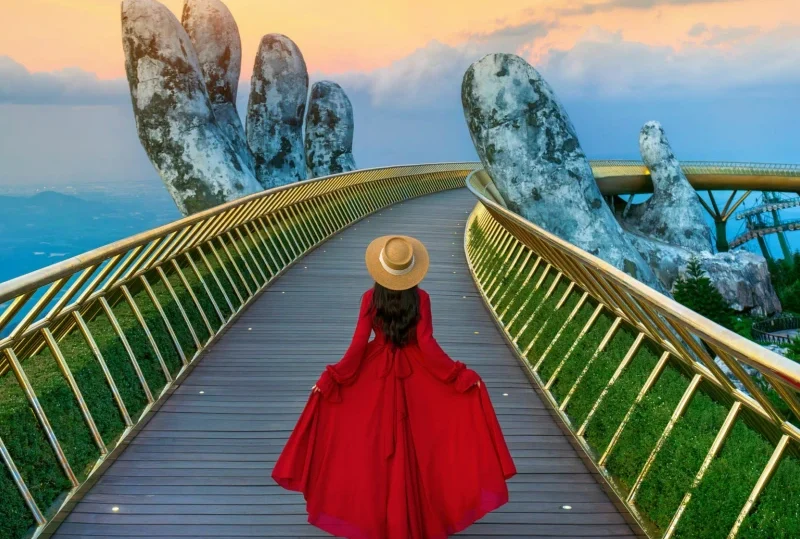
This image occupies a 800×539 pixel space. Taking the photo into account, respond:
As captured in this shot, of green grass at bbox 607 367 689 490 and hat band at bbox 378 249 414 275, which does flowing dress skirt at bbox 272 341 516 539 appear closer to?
hat band at bbox 378 249 414 275

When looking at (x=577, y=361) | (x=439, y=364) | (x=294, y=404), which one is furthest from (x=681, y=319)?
(x=294, y=404)

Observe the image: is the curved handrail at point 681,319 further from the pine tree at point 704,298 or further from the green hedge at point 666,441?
the pine tree at point 704,298

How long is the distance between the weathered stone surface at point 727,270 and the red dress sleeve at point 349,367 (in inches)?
1072

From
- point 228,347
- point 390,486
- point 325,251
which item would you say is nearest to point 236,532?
point 390,486

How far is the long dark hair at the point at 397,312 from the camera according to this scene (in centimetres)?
407

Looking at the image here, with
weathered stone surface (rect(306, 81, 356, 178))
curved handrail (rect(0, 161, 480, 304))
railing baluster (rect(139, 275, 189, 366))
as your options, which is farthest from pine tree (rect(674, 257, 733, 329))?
railing baluster (rect(139, 275, 189, 366))

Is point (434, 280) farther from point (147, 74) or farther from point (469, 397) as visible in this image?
point (147, 74)

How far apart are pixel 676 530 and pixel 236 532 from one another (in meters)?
2.28

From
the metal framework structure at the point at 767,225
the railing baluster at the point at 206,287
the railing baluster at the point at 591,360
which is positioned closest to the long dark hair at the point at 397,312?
the railing baluster at the point at 591,360

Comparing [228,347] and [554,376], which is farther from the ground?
[554,376]

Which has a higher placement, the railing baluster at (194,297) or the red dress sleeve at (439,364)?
the red dress sleeve at (439,364)

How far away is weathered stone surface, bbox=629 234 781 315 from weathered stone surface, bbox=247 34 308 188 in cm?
1277

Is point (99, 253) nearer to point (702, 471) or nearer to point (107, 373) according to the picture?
point (107, 373)

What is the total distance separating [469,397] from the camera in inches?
163
